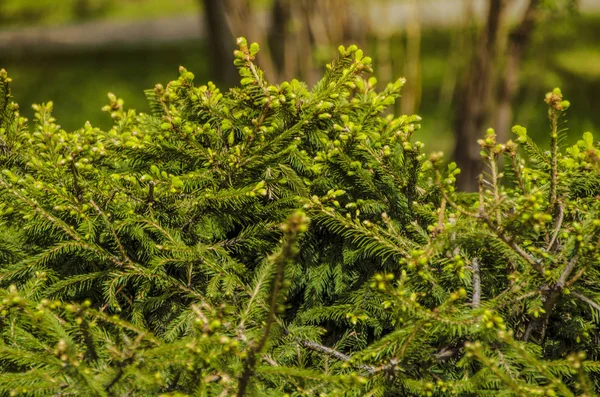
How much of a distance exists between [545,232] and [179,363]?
131 centimetres

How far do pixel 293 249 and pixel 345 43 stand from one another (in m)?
5.36

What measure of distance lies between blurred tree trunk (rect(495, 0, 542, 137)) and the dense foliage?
125 inches

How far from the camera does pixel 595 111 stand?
1009 centimetres

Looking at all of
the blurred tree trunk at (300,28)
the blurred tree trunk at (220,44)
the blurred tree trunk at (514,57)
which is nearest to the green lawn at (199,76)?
the blurred tree trunk at (220,44)

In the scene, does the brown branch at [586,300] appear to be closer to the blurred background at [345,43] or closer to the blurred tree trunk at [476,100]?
the blurred background at [345,43]

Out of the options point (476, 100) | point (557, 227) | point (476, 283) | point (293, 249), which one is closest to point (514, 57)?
point (476, 100)

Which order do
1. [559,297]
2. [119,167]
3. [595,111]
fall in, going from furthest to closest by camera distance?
[595,111]
[119,167]
[559,297]

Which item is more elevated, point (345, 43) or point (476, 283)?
point (345, 43)

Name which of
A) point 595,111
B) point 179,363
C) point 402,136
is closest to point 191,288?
point 179,363

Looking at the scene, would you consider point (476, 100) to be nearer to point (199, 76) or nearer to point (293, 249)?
point (293, 249)

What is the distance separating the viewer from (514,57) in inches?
213

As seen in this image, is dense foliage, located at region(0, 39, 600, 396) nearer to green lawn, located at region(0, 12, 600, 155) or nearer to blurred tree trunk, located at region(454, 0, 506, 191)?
blurred tree trunk, located at region(454, 0, 506, 191)

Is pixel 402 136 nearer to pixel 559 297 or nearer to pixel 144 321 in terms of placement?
pixel 559 297

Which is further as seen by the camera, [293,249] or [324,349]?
[324,349]
